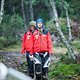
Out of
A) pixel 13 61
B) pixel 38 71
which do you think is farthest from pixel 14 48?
pixel 38 71

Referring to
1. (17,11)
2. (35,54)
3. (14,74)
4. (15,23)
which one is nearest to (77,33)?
(15,23)

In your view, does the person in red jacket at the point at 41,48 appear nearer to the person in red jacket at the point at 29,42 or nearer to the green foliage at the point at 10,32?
the person in red jacket at the point at 29,42

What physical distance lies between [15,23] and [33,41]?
17980 mm

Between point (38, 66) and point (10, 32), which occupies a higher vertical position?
point (38, 66)

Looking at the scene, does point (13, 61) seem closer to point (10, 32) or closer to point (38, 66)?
point (38, 66)

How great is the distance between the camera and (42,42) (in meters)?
11.4

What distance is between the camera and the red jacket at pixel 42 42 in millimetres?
11383

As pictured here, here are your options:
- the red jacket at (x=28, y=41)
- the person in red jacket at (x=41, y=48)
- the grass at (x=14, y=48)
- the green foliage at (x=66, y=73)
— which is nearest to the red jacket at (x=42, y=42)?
the person in red jacket at (x=41, y=48)

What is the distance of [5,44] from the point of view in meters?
26.9

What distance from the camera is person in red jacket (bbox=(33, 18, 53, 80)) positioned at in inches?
448

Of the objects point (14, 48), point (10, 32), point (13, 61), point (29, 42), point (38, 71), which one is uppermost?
point (29, 42)

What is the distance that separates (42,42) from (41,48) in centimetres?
20

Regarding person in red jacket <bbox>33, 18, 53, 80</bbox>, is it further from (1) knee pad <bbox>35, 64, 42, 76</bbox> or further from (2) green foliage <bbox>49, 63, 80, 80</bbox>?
(2) green foliage <bbox>49, 63, 80, 80</bbox>

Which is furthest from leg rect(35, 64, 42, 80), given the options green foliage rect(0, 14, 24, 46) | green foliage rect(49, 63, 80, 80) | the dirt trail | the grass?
green foliage rect(0, 14, 24, 46)
